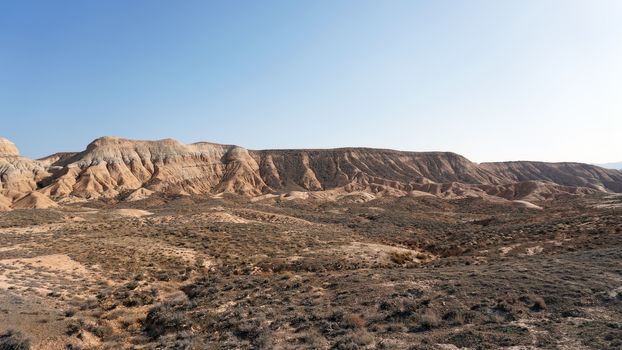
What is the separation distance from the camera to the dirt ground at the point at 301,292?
12.2 m

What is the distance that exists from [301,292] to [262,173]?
330 feet

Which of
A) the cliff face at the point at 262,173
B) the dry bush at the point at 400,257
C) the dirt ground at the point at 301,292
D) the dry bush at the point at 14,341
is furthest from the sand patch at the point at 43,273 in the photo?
the cliff face at the point at 262,173

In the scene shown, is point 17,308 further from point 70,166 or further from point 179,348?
point 70,166

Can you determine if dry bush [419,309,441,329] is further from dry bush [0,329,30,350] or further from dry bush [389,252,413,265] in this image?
dry bush [0,329,30,350]

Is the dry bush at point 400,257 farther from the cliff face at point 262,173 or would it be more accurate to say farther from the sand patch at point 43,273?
the cliff face at point 262,173

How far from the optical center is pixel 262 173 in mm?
116688

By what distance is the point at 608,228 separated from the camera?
1183 inches

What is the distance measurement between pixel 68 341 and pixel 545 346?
1465 cm

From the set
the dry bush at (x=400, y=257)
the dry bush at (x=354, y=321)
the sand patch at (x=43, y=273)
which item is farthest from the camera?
the dry bush at (x=400, y=257)

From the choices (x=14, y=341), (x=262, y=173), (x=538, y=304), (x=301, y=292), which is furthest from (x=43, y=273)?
(x=262, y=173)

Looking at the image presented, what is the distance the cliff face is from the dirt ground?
62301 mm

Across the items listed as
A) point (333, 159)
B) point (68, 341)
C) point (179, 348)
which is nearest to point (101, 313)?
point (68, 341)

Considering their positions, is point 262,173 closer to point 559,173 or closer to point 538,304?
point 559,173

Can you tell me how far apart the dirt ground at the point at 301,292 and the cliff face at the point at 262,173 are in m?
62.3
